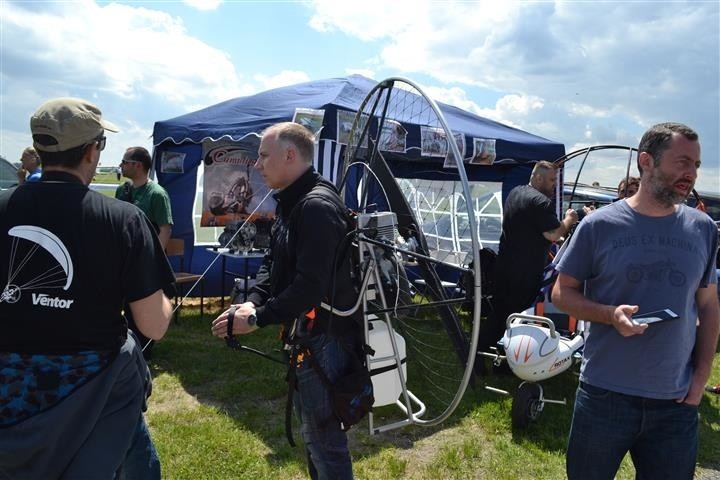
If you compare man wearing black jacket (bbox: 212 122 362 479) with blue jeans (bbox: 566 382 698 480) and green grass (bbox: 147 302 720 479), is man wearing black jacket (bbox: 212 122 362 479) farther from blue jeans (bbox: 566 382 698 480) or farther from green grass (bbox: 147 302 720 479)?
green grass (bbox: 147 302 720 479)

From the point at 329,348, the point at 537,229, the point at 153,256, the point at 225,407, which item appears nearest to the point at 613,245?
the point at 329,348

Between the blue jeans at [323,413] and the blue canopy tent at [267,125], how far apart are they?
4361mm

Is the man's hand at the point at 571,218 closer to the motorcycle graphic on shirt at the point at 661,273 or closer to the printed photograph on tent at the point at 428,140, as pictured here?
the printed photograph on tent at the point at 428,140

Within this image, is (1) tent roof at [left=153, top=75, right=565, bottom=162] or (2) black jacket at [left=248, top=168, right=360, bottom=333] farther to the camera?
(1) tent roof at [left=153, top=75, right=565, bottom=162]

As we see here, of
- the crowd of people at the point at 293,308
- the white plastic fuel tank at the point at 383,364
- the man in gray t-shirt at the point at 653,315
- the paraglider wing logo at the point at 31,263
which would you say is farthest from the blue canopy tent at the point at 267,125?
the paraglider wing logo at the point at 31,263

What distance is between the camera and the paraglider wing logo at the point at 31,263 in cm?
151

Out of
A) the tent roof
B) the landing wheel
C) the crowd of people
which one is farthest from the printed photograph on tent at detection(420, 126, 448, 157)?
the crowd of people

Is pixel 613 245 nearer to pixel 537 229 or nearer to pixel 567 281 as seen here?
pixel 567 281

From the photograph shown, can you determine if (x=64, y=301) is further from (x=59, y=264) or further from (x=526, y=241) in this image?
(x=526, y=241)

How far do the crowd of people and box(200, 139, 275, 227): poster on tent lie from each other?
5.59 m

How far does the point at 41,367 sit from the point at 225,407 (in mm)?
3013

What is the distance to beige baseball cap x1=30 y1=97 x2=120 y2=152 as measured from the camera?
1593mm

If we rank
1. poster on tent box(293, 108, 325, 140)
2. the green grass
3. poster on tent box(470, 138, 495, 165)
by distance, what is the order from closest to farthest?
the green grass → poster on tent box(293, 108, 325, 140) → poster on tent box(470, 138, 495, 165)

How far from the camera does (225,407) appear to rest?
4.35 metres
